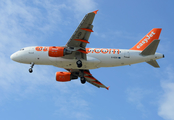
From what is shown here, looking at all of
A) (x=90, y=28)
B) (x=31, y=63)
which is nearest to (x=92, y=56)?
(x=90, y=28)

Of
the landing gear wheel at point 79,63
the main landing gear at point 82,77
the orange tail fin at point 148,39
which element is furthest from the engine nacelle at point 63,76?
the orange tail fin at point 148,39

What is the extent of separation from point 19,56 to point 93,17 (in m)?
16.4

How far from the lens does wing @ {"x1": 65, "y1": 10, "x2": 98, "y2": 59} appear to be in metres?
41.1

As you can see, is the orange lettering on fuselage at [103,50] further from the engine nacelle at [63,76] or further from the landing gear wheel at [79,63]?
the engine nacelle at [63,76]

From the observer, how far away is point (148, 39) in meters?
50.6

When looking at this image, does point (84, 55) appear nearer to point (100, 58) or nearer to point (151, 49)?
point (100, 58)

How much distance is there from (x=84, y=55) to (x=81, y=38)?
3.69 metres

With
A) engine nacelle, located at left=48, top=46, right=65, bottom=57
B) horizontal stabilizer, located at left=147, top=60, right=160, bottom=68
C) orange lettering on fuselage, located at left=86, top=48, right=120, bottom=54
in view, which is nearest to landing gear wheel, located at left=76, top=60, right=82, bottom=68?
orange lettering on fuselage, located at left=86, top=48, right=120, bottom=54

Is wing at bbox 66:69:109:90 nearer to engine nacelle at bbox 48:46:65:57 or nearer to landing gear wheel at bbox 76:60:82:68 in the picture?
landing gear wheel at bbox 76:60:82:68

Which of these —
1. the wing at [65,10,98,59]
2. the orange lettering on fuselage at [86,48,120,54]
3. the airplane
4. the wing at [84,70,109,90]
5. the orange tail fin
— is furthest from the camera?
the wing at [84,70,109,90]

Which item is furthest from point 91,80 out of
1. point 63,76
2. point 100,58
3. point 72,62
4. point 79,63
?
point 79,63

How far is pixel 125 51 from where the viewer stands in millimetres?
47750

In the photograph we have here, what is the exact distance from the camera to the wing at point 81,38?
135 ft

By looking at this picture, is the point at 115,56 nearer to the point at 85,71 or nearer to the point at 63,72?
the point at 85,71
